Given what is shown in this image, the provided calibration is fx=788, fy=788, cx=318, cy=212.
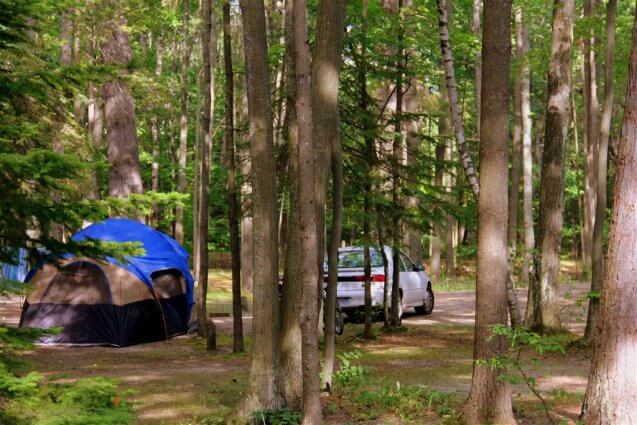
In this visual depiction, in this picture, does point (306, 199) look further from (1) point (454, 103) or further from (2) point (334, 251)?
(1) point (454, 103)

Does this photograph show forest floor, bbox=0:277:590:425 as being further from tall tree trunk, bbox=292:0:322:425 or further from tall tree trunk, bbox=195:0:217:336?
tall tree trunk, bbox=292:0:322:425

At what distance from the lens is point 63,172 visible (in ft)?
19.7

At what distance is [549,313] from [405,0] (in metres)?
8.78

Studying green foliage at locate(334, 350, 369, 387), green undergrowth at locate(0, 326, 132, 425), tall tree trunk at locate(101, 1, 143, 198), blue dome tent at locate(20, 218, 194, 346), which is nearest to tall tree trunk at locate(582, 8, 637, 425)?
green foliage at locate(334, 350, 369, 387)

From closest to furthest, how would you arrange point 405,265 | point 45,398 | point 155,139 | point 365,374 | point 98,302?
point 45,398 < point 365,374 < point 98,302 < point 405,265 < point 155,139

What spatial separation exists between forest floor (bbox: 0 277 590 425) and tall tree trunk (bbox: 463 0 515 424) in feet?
1.67

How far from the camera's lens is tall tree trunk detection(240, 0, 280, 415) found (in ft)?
28.5

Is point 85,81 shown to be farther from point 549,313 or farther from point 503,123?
point 549,313

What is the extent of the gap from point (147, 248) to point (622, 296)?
12.8 meters

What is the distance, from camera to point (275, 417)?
8.48 meters

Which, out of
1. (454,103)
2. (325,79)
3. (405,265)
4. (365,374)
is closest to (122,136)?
(405,265)

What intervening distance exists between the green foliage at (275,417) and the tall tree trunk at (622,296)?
3.19 metres

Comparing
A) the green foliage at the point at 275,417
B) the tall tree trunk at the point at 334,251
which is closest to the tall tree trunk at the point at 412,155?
the tall tree trunk at the point at 334,251

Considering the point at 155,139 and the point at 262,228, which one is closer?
the point at 262,228
